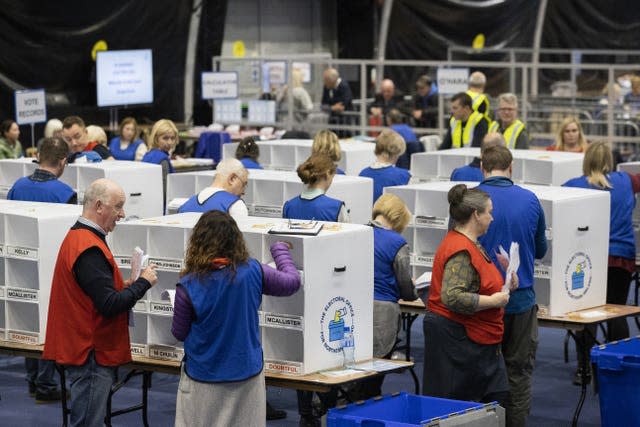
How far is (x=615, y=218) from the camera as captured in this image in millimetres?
7914

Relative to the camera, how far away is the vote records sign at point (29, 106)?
42.7ft

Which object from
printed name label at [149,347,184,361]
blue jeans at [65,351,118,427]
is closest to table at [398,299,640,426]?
printed name label at [149,347,184,361]

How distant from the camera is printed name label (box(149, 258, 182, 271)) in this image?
6.14 m

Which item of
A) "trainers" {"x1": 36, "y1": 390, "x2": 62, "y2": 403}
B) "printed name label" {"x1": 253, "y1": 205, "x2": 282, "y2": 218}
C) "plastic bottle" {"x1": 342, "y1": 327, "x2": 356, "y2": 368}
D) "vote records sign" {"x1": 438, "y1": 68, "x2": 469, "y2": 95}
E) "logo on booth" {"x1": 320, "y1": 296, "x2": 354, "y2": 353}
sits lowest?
"trainers" {"x1": 36, "y1": 390, "x2": 62, "y2": 403}

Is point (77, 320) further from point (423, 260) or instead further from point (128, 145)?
point (128, 145)

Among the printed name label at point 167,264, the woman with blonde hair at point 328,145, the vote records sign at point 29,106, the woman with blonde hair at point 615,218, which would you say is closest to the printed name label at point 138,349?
the printed name label at point 167,264

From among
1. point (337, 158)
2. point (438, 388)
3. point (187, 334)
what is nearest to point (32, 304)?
point (187, 334)

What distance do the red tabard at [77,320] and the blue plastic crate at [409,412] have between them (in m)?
1.03

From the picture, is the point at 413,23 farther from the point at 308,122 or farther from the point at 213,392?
the point at 213,392

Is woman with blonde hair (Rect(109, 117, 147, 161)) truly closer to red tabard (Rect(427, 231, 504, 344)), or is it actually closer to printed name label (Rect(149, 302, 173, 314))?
printed name label (Rect(149, 302, 173, 314))

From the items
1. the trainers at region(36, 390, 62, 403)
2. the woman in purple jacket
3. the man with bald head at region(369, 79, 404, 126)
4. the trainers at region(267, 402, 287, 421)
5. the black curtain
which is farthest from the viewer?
the man with bald head at region(369, 79, 404, 126)

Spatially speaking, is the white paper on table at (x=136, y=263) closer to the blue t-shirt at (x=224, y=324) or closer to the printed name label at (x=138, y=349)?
the blue t-shirt at (x=224, y=324)

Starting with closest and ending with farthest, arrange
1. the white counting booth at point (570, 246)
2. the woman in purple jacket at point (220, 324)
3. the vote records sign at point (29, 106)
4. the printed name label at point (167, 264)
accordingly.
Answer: the woman in purple jacket at point (220, 324), the printed name label at point (167, 264), the white counting booth at point (570, 246), the vote records sign at point (29, 106)

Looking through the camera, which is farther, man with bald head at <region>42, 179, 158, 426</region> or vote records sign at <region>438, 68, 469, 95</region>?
vote records sign at <region>438, 68, 469, 95</region>
